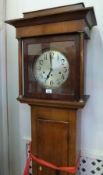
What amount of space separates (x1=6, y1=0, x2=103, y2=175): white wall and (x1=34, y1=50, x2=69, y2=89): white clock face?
22 centimetres

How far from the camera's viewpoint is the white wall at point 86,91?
1179 mm

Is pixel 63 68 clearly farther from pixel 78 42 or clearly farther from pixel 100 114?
pixel 100 114

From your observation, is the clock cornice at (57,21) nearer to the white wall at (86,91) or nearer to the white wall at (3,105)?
the white wall at (86,91)

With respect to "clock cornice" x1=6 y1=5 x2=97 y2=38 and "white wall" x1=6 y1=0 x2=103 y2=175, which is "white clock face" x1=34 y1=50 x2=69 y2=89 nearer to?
"clock cornice" x1=6 y1=5 x2=97 y2=38

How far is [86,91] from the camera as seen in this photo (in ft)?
4.00

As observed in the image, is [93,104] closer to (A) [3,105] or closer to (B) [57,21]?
(B) [57,21]

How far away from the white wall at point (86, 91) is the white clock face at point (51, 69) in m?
0.22

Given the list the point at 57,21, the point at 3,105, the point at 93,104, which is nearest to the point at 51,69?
the point at 57,21

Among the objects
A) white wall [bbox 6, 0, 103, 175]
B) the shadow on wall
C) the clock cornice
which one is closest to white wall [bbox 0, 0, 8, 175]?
white wall [bbox 6, 0, 103, 175]

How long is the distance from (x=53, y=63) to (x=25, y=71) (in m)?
0.18

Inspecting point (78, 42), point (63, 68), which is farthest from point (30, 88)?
point (78, 42)

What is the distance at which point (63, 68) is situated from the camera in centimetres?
105

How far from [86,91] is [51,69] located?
0.95 ft

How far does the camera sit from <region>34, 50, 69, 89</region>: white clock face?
104 cm
